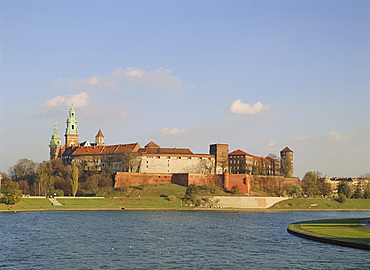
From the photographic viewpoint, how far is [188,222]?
63.3 meters

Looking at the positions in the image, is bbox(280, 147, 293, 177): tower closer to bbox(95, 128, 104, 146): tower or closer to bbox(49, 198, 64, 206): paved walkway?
bbox(95, 128, 104, 146): tower

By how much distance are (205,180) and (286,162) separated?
144 ft

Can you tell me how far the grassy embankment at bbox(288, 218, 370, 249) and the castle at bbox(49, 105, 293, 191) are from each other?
6885 cm

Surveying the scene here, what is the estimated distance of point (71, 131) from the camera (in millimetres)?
154750

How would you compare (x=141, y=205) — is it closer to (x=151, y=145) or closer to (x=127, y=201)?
(x=127, y=201)

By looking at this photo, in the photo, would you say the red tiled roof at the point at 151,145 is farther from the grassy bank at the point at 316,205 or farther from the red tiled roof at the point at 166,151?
the grassy bank at the point at 316,205

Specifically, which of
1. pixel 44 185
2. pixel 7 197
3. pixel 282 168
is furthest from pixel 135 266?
pixel 282 168

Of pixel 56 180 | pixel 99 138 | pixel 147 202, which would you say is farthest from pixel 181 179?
pixel 99 138

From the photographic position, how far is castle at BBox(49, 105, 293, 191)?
127625mm

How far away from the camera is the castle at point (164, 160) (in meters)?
128

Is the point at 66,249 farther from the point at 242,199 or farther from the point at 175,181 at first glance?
the point at 175,181

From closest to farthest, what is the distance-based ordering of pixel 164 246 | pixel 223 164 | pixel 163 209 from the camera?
1. pixel 164 246
2. pixel 163 209
3. pixel 223 164

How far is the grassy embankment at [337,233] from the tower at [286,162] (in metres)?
88.2

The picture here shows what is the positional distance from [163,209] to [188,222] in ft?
89.0
